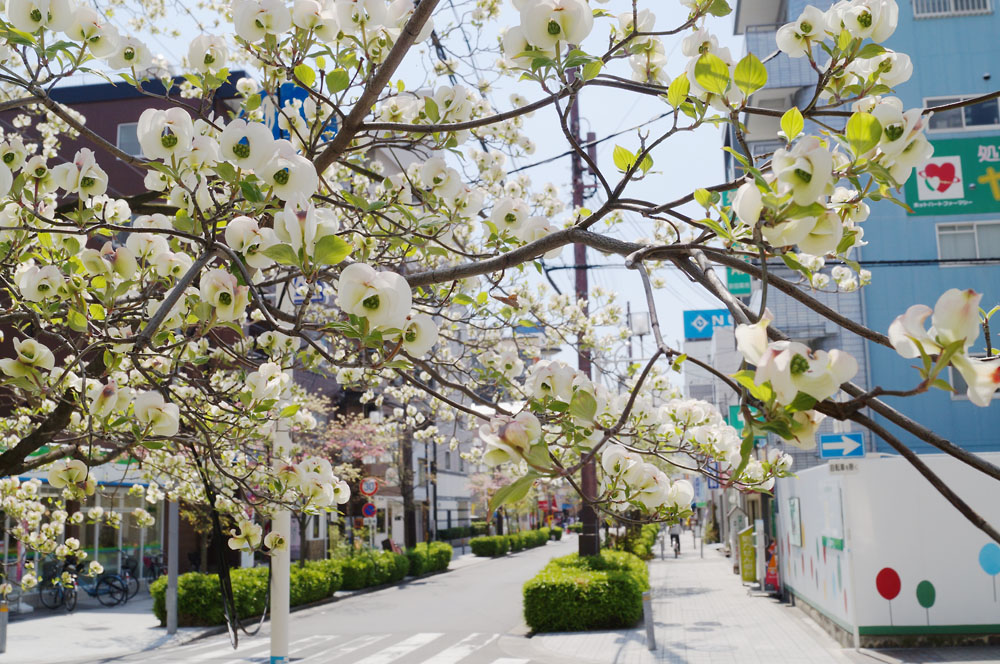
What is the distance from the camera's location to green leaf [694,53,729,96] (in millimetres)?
1811

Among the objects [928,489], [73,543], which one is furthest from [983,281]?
[73,543]

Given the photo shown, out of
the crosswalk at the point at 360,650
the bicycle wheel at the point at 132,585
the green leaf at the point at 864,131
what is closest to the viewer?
the green leaf at the point at 864,131

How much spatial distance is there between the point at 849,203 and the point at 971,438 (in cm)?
1763

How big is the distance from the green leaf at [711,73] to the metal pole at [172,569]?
581 inches

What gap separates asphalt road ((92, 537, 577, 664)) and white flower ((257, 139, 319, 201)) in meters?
10.8

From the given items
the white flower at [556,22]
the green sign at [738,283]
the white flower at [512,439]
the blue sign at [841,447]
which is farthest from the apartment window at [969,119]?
the white flower at [512,439]

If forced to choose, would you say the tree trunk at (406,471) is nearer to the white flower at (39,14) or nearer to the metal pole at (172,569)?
the metal pole at (172,569)

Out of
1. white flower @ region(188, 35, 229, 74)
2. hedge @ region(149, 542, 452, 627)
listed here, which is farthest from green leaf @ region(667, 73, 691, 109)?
hedge @ region(149, 542, 452, 627)

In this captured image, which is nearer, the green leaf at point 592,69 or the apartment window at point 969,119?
the green leaf at point 592,69

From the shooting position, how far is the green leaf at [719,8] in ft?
8.39

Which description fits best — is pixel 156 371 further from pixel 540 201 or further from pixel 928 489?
pixel 928 489

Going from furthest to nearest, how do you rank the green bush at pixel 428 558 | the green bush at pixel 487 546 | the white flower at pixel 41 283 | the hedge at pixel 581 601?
1. the green bush at pixel 487 546
2. the green bush at pixel 428 558
3. the hedge at pixel 581 601
4. the white flower at pixel 41 283

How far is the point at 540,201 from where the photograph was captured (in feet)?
26.2

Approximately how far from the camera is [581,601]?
569 inches
